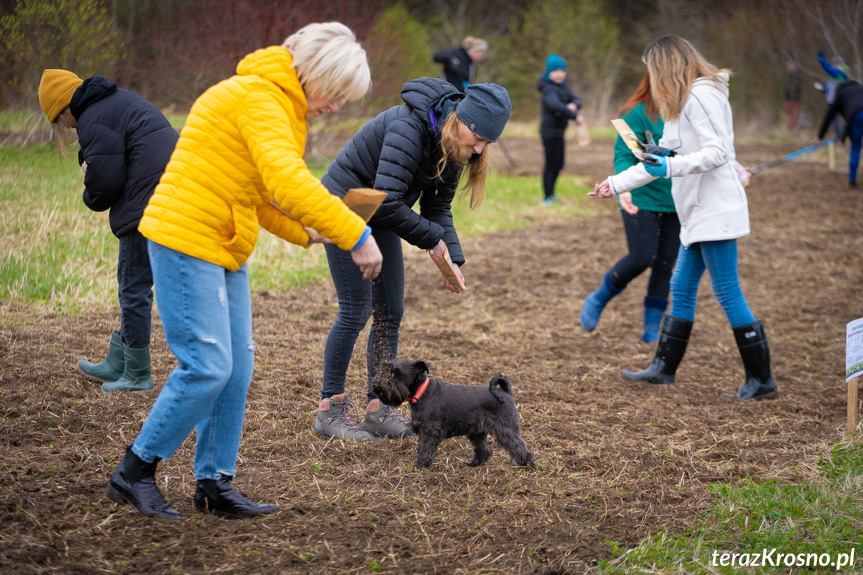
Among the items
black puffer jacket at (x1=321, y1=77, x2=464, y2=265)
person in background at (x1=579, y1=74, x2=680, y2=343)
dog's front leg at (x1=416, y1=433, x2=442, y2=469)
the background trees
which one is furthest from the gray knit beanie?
the background trees

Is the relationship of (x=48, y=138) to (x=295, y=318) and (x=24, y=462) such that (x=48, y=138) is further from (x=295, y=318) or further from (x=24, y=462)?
(x=24, y=462)

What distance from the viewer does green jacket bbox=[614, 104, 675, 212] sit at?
571cm

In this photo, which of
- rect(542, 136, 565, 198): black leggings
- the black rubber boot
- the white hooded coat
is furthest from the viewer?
Answer: rect(542, 136, 565, 198): black leggings

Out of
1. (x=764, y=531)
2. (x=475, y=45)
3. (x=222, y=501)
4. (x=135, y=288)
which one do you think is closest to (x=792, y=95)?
(x=475, y=45)

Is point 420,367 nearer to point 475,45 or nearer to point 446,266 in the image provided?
point 446,266

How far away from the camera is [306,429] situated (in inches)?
167

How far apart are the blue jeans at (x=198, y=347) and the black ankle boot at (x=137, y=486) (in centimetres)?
7

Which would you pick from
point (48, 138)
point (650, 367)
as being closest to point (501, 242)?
point (650, 367)

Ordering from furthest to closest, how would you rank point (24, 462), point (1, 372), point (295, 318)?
point (295, 318) → point (1, 372) → point (24, 462)

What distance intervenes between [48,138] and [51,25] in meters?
1.12

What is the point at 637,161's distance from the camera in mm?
5738

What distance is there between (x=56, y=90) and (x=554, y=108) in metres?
8.78

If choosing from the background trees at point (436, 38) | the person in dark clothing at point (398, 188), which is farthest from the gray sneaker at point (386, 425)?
the background trees at point (436, 38)

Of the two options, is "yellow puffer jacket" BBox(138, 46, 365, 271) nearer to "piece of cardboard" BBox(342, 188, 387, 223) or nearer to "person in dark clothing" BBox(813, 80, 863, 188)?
"piece of cardboard" BBox(342, 188, 387, 223)
